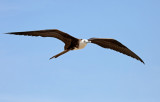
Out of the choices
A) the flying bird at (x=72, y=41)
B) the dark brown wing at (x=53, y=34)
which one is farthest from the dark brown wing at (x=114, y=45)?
the dark brown wing at (x=53, y=34)

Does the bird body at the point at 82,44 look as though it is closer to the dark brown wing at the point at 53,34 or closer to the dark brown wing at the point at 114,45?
the dark brown wing at the point at 53,34

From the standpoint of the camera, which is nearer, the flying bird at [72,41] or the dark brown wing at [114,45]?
the flying bird at [72,41]

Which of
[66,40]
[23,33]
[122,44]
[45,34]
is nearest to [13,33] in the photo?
[23,33]

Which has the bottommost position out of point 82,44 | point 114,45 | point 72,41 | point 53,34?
point 82,44

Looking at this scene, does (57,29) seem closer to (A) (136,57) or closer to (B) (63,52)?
(B) (63,52)

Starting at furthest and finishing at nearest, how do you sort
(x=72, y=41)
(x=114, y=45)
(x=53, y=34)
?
(x=114, y=45) → (x=72, y=41) → (x=53, y=34)

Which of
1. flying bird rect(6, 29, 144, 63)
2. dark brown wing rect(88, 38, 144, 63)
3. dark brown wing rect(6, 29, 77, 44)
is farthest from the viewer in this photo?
dark brown wing rect(88, 38, 144, 63)

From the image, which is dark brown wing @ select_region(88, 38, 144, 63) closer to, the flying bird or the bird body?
the flying bird

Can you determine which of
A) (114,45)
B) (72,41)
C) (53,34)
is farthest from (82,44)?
(114,45)

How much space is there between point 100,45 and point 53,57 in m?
2.74

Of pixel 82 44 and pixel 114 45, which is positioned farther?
pixel 114 45

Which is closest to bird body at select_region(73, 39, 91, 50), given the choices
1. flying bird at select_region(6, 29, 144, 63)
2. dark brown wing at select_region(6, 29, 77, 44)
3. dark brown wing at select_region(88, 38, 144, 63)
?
flying bird at select_region(6, 29, 144, 63)

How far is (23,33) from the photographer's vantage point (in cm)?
1227

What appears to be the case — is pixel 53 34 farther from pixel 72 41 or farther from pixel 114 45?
pixel 114 45
